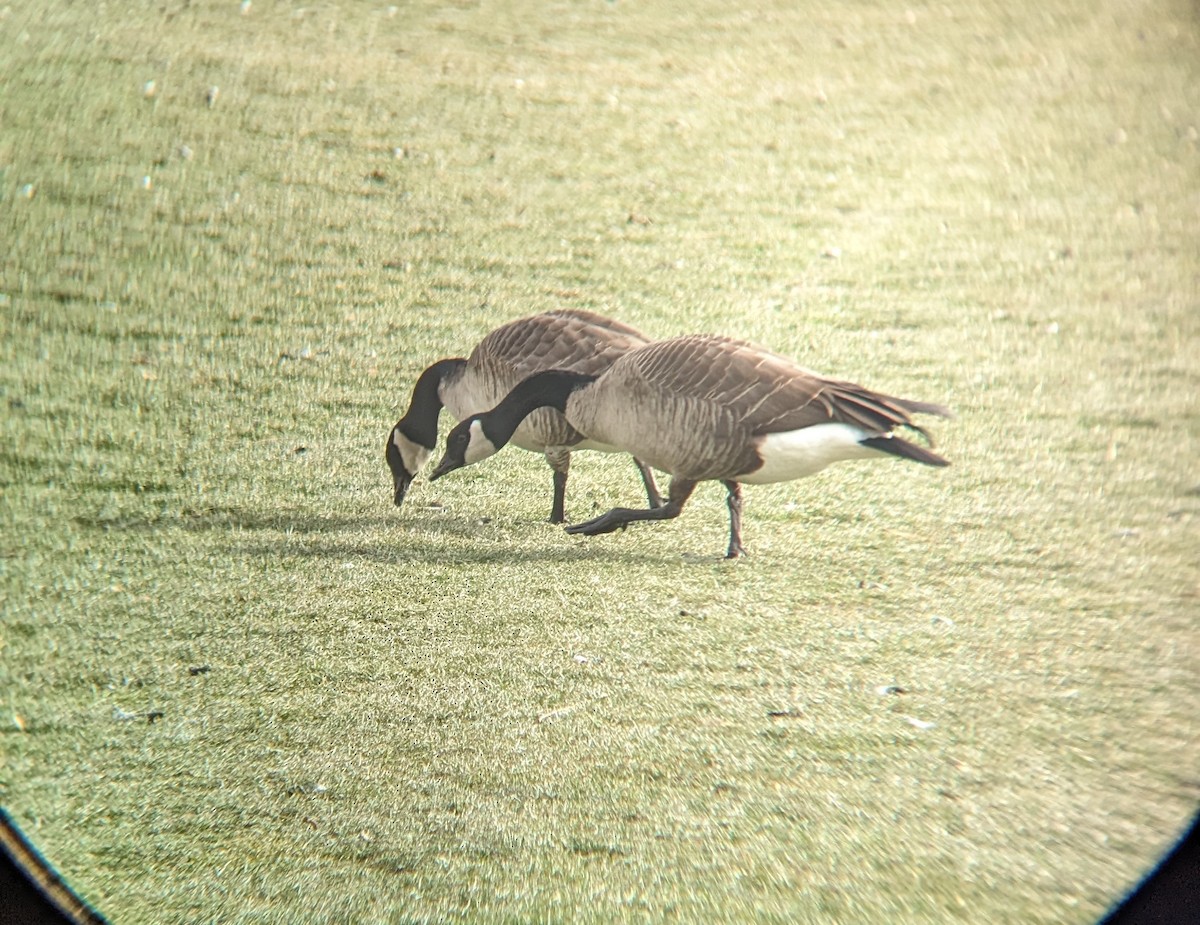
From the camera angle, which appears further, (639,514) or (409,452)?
(409,452)

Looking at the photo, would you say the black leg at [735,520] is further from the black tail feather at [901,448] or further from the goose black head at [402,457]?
the goose black head at [402,457]

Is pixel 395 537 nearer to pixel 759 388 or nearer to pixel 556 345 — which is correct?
pixel 556 345

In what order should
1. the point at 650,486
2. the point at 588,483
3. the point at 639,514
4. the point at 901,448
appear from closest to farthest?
1. the point at 901,448
2. the point at 639,514
3. the point at 650,486
4. the point at 588,483

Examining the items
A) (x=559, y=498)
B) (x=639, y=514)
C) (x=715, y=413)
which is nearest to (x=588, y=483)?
(x=559, y=498)

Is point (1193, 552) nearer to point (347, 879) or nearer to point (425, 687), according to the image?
point (425, 687)

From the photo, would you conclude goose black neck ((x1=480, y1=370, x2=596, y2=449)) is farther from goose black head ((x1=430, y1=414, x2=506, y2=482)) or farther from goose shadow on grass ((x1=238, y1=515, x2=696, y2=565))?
goose shadow on grass ((x1=238, y1=515, x2=696, y2=565))

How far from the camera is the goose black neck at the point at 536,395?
5.65 ft

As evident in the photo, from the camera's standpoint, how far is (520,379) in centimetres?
178

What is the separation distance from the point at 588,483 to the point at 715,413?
38 centimetres

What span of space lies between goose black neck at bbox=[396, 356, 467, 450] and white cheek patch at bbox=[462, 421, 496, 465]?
0.42 feet

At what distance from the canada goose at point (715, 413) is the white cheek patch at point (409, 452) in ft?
0.69

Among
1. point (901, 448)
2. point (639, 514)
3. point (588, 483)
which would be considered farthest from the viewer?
point (588, 483)

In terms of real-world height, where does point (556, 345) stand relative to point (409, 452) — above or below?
above

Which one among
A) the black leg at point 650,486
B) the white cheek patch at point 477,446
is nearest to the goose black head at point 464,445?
the white cheek patch at point 477,446
